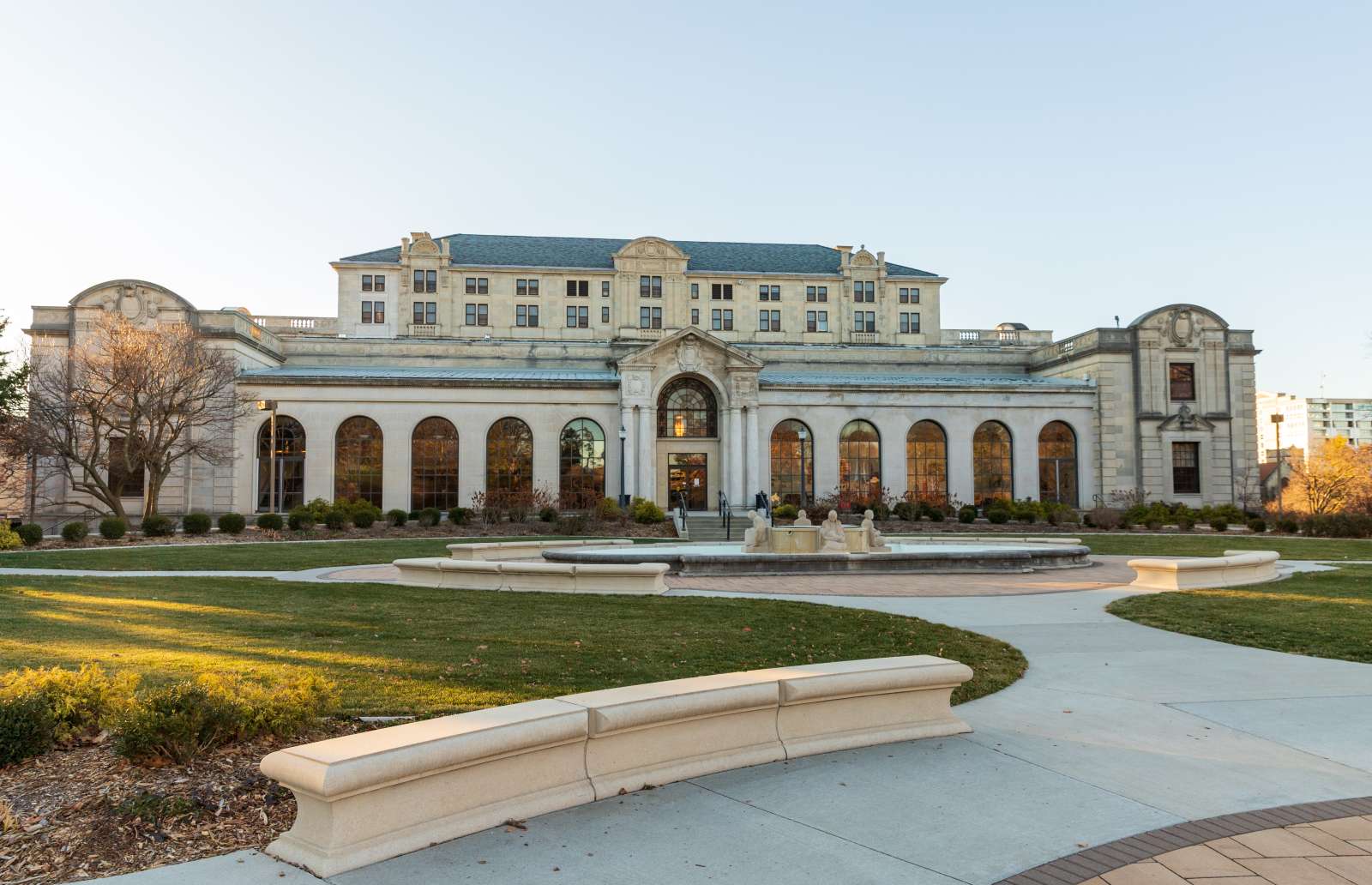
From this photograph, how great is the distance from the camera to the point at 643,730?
6.19m

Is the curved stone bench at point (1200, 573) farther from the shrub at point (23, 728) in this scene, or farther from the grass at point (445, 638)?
the shrub at point (23, 728)

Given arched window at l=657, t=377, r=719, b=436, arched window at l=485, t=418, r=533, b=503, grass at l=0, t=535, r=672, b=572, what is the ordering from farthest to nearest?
arched window at l=657, t=377, r=719, b=436
arched window at l=485, t=418, r=533, b=503
grass at l=0, t=535, r=672, b=572

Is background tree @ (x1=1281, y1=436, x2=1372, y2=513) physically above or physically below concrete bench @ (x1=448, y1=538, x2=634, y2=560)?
above

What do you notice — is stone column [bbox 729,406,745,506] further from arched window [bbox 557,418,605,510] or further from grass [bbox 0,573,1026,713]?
grass [bbox 0,573,1026,713]

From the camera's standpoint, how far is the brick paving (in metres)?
4.64

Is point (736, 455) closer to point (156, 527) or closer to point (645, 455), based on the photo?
point (645, 455)

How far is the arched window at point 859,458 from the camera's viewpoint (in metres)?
51.0

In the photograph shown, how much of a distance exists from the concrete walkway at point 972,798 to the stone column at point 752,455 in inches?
1560

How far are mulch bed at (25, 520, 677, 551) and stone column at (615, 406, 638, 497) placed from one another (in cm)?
667

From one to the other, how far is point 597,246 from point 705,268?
921 cm

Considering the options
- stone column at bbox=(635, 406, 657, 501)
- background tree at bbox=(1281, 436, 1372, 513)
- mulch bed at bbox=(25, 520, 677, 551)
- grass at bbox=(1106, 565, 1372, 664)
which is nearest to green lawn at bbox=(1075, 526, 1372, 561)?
grass at bbox=(1106, 565, 1372, 664)

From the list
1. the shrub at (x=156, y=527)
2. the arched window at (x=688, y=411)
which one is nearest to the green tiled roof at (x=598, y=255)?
the arched window at (x=688, y=411)

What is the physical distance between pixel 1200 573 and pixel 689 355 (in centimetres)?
3252

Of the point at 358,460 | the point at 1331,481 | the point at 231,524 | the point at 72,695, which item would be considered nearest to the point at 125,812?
the point at 72,695
